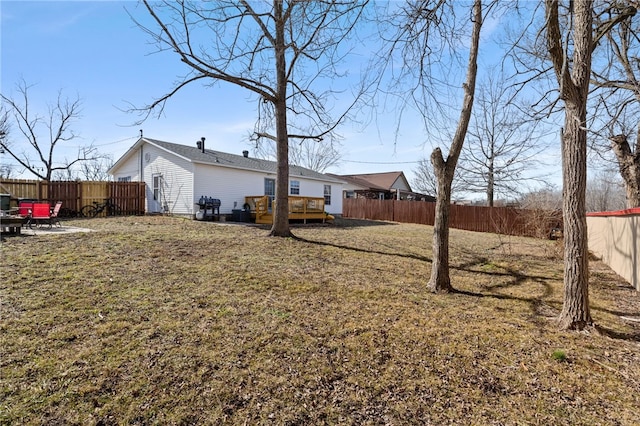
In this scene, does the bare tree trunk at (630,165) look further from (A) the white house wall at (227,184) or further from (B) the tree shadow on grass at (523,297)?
(A) the white house wall at (227,184)

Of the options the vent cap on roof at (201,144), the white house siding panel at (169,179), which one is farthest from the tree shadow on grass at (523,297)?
the vent cap on roof at (201,144)

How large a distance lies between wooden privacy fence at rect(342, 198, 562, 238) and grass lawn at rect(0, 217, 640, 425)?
7.79 meters

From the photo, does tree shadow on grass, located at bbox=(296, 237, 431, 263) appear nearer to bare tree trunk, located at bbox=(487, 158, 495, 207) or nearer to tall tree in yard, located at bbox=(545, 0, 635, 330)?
tall tree in yard, located at bbox=(545, 0, 635, 330)

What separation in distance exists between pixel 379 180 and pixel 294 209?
72.9 feet

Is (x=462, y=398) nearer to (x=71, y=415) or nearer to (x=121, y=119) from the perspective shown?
(x=71, y=415)

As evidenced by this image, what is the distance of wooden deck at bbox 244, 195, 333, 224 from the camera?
1454 centimetres

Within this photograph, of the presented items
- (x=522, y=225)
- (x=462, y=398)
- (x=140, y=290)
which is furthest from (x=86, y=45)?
(x=522, y=225)

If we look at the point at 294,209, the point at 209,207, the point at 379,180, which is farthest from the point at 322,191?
the point at 379,180

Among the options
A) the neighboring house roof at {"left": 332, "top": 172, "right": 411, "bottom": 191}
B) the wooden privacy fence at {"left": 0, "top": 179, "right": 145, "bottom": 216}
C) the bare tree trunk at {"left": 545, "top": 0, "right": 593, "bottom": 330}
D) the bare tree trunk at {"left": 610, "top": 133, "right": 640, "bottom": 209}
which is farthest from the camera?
the neighboring house roof at {"left": 332, "top": 172, "right": 411, "bottom": 191}

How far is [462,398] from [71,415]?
2923mm

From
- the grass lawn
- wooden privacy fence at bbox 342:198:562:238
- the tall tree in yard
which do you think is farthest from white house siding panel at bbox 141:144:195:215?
wooden privacy fence at bbox 342:198:562:238

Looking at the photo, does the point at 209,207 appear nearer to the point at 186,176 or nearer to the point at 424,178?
the point at 186,176

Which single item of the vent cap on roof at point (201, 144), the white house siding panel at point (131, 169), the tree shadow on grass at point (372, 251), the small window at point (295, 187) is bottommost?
the tree shadow on grass at point (372, 251)

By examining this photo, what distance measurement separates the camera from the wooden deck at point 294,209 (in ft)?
47.7
